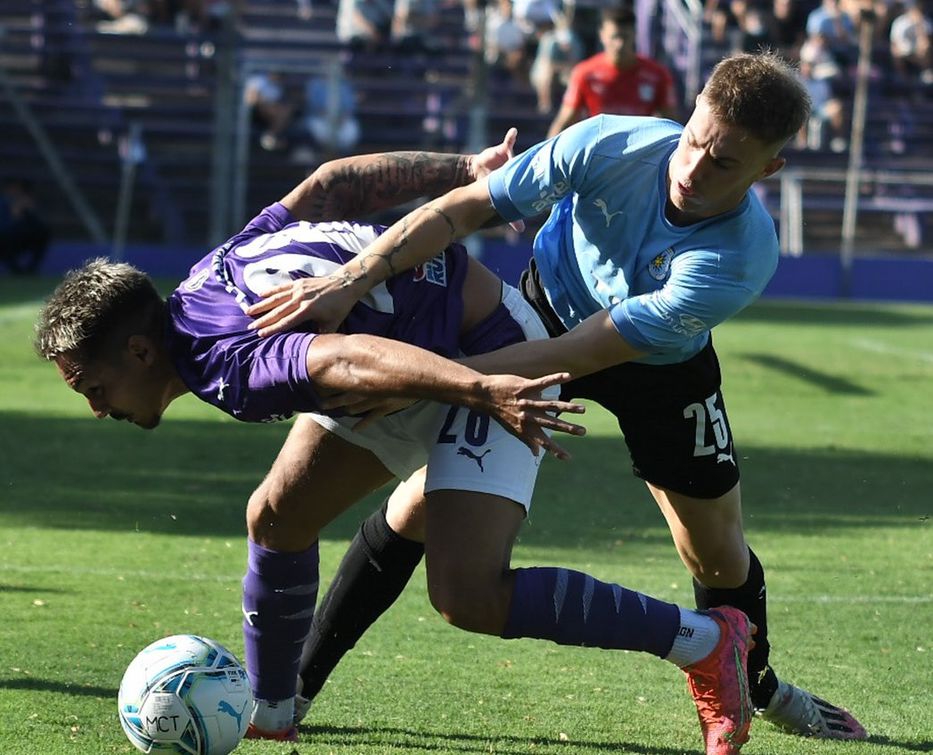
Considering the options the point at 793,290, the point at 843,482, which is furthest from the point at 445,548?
the point at 793,290

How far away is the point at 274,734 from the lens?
465 cm

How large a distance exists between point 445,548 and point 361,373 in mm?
669

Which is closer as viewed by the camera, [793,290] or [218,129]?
[218,129]

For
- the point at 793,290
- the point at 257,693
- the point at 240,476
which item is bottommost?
the point at 793,290

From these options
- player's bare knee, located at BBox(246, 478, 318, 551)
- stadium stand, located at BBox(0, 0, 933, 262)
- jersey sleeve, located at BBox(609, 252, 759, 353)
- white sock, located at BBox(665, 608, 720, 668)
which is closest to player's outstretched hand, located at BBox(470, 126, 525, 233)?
jersey sleeve, located at BBox(609, 252, 759, 353)

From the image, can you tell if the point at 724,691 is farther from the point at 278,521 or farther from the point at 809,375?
the point at 809,375

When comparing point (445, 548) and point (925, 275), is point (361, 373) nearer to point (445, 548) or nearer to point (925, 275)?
point (445, 548)

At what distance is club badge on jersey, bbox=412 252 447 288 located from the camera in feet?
14.5

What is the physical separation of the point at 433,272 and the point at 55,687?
174 cm

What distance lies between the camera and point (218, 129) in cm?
2025

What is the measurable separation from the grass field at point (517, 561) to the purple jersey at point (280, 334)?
1116mm

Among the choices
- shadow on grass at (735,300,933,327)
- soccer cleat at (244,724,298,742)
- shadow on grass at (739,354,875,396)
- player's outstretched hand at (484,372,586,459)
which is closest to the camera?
player's outstretched hand at (484,372,586,459)

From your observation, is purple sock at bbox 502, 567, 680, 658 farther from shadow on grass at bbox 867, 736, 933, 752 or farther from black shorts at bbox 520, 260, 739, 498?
shadow on grass at bbox 867, 736, 933, 752

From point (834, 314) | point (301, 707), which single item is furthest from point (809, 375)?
point (301, 707)
